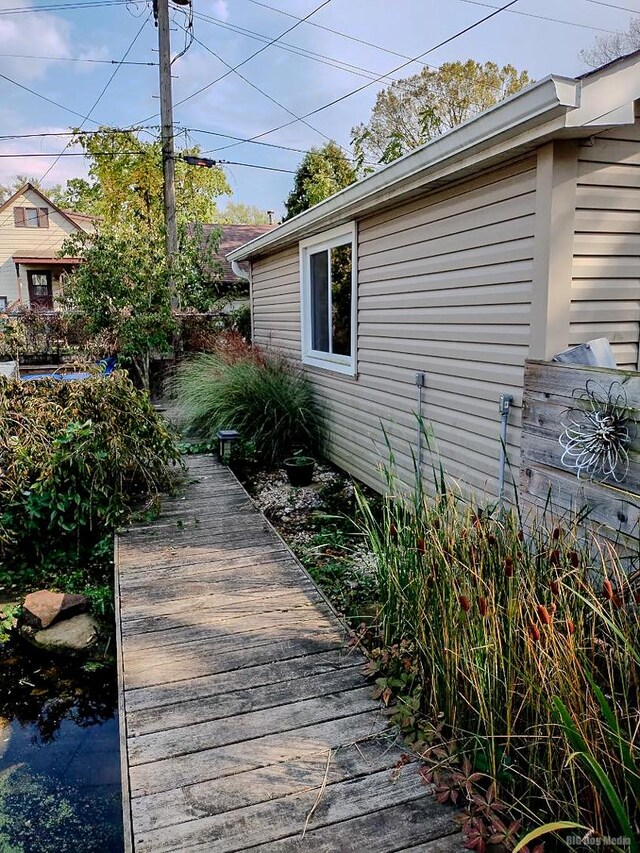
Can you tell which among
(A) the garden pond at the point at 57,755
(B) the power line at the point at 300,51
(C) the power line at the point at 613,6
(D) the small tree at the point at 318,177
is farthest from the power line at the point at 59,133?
(A) the garden pond at the point at 57,755

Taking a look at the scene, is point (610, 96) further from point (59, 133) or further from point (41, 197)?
point (41, 197)

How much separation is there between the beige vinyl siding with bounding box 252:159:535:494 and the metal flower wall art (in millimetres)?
671

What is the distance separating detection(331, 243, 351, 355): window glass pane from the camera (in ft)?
18.9

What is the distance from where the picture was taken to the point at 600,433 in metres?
2.43

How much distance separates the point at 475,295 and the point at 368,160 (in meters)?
18.4

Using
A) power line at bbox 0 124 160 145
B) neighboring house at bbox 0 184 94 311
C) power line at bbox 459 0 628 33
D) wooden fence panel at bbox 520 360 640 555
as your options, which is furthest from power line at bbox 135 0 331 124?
wooden fence panel at bbox 520 360 640 555

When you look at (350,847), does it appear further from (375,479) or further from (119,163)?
(119,163)

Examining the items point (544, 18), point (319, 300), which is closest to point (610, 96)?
point (319, 300)

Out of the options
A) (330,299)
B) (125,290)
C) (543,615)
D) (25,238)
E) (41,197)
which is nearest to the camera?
(543,615)

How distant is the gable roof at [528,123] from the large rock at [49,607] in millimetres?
3528

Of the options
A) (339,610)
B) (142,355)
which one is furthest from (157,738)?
(142,355)

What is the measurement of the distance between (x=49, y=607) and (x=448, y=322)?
3.20 meters

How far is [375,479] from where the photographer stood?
5.29 m

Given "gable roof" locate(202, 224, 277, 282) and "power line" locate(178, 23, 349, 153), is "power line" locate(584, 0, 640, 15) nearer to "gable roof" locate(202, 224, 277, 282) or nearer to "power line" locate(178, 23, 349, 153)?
"power line" locate(178, 23, 349, 153)
